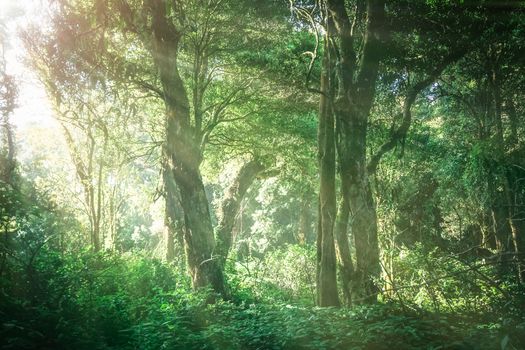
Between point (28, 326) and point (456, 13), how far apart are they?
1025 cm

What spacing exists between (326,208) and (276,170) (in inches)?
391

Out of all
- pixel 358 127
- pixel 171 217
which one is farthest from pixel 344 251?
pixel 171 217

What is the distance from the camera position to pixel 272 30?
42.8 feet

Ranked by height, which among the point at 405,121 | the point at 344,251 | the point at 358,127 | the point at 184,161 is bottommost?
the point at 344,251

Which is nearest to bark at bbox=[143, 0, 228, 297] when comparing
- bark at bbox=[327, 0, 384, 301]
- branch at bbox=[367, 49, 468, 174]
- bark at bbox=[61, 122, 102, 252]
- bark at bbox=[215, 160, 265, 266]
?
bark at bbox=[327, 0, 384, 301]

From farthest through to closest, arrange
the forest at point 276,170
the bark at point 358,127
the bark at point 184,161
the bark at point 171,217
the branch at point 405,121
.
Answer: the bark at point 171,217 < the branch at point 405,121 < the bark at point 184,161 < the bark at point 358,127 < the forest at point 276,170

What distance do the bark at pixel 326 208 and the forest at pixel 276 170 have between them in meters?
0.04

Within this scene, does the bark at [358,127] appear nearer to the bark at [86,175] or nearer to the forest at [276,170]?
the forest at [276,170]

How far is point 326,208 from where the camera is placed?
29.8 ft

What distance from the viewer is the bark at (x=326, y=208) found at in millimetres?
8727

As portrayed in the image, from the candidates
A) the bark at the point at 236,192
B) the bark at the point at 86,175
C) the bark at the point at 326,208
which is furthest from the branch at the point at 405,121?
the bark at the point at 86,175

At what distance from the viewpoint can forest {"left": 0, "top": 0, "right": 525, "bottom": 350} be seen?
17.5 feet

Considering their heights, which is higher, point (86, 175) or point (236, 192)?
point (86, 175)

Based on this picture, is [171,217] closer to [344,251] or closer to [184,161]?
[184,161]
